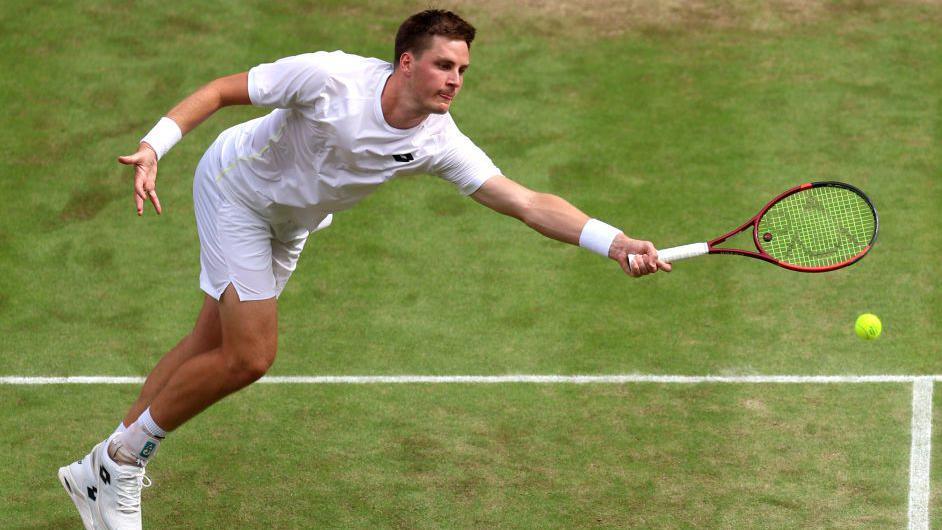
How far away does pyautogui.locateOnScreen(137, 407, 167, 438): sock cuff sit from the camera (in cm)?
671

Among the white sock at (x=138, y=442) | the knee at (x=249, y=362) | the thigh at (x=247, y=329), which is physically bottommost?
the white sock at (x=138, y=442)

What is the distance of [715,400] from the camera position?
26.1 ft

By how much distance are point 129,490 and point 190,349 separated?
0.70 meters

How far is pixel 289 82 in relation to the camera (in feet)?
20.8

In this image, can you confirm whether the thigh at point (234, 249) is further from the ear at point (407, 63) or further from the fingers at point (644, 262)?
the fingers at point (644, 262)

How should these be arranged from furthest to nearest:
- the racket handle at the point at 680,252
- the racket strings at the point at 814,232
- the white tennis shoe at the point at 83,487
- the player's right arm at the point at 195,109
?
the racket strings at the point at 814,232 < the white tennis shoe at the point at 83,487 < the racket handle at the point at 680,252 < the player's right arm at the point at 195,109

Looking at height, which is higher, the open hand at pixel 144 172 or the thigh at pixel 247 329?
the open hand at pixel 144 172

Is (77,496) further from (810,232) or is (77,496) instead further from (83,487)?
(810,232)

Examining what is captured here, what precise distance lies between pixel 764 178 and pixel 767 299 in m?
1.37

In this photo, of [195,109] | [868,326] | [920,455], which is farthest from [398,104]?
[920,455]

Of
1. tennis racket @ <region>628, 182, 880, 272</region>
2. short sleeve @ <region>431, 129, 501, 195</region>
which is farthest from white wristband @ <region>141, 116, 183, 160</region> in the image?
tennis racket @ <region>628, 182, 880, 272</region>

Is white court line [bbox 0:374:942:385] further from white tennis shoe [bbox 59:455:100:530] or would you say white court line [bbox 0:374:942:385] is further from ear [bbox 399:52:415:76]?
ear [bbox 399:52:415:76]

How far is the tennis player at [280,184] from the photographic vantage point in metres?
6.33

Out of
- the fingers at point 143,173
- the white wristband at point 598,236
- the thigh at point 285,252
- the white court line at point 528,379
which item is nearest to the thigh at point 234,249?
the thigh at point 285,252
